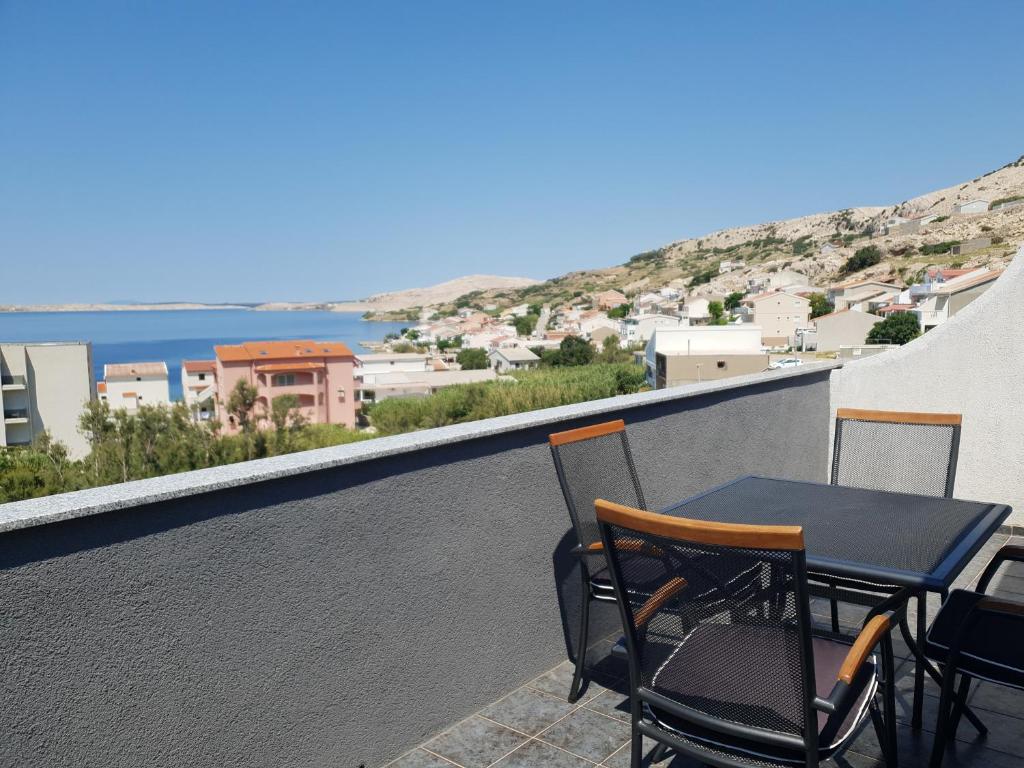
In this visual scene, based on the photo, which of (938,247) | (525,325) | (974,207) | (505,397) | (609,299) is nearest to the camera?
(505,397)

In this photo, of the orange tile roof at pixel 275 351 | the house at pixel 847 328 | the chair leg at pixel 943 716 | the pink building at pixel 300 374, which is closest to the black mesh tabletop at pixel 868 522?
the chair leg at pixel 943 716

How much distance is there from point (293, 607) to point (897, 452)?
8.49 feet

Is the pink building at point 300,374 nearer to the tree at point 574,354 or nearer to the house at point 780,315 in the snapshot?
the tree at point 574,354

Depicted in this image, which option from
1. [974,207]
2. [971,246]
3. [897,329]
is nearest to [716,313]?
[971,246]

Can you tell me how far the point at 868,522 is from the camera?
2268 millimetres

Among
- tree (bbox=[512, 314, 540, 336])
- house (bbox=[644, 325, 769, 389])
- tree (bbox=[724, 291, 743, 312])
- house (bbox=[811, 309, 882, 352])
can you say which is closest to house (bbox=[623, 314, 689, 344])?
tree (bbox=[724, 291, 743, 312])

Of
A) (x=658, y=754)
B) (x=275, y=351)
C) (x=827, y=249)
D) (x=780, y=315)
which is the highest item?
(x=827, y=249)

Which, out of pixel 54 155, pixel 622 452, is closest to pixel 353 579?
pixel 622 452

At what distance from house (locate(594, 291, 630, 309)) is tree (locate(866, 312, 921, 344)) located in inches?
2259

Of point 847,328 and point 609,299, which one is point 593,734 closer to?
point 847,328

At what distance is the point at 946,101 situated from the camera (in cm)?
5147

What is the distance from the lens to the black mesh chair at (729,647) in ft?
4.23

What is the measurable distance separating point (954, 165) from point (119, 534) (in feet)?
422

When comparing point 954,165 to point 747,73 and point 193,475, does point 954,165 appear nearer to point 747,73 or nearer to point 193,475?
point 747,73
